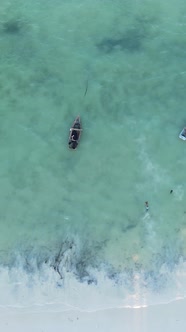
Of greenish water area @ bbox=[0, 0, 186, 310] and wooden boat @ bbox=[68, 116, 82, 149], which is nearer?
greenish water area @ bbox=[0, 0, 186, 310]

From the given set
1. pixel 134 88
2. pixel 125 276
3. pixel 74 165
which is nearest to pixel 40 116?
pixel 74 165

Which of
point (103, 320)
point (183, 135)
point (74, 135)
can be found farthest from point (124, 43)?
point (103, 320)

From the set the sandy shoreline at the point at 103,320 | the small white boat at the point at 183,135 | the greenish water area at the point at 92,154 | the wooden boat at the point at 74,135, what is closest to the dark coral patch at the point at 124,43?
the greenish water area at the point at 92,154

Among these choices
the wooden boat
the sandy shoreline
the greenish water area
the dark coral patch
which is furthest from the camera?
the dark coral patch

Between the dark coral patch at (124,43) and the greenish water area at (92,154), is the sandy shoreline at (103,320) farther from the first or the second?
the dark coral patch at (124,43)

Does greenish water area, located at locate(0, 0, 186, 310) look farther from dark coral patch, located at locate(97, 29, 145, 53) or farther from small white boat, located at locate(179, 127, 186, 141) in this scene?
small white boat, located at locate(179, 127, 186, 141)

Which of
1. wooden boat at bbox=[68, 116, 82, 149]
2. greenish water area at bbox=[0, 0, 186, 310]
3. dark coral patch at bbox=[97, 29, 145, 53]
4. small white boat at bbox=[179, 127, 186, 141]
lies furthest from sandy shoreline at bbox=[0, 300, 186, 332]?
dark coral patch at bbox=[97, 29, 145, 53]
